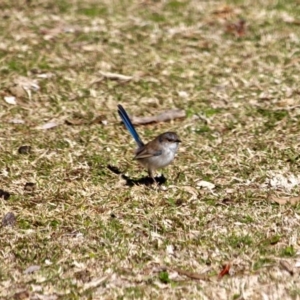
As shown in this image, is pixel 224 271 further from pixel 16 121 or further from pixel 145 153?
pixel 16 121

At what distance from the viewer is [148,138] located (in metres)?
8.69

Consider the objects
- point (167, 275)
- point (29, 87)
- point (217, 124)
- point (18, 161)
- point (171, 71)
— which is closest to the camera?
point (167, 275)

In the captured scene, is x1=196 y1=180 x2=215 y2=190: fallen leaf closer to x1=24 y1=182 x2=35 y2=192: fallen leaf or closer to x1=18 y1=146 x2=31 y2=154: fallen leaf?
x1=24 y1=182 x2=35 y2=192: fallen leaf

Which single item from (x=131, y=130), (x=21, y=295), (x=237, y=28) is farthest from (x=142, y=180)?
(x=237, y=28)

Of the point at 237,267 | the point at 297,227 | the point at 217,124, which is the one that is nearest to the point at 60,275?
the point at 237,267

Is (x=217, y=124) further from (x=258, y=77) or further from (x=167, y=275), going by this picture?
(x=167, y=275)

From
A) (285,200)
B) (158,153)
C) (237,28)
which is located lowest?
(237,28)

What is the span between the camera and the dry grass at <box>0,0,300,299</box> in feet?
20.2

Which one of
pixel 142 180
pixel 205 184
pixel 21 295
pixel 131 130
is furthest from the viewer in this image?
pixel 131 130

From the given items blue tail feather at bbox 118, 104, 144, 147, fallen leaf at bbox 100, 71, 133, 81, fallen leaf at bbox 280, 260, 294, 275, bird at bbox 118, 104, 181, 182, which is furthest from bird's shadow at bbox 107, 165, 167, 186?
fallen leaf at bbox 100, 71, 133, 81

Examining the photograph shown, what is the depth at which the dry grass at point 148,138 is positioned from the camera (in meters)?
6.17

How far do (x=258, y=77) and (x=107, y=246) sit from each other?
4098 mm

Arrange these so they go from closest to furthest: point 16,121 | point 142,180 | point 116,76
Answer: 1. point 142,180
2. point 16,121
3. point 116,76

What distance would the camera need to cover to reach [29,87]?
31.0 feet
